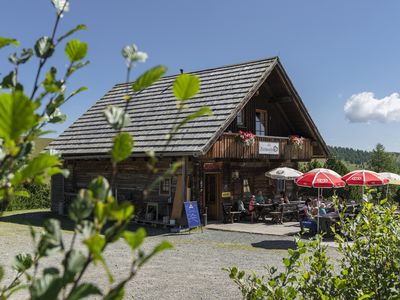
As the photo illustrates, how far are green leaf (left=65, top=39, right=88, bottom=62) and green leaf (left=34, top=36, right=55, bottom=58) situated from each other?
7 centimetres

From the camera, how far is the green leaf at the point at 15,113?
81cm

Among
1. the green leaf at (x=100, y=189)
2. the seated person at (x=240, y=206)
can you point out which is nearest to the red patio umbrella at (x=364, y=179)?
the seated person at (x=240, y=206)

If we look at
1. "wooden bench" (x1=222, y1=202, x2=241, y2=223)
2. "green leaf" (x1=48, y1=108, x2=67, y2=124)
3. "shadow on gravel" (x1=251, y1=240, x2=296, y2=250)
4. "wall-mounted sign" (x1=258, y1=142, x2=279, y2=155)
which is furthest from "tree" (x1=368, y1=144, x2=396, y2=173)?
"green leaf" (x1=48, y1=108, x2=67, y2=124)

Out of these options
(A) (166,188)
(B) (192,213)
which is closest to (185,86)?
(B) (192,213)

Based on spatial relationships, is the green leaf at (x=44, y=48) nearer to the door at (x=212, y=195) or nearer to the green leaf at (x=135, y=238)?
the green leaf at (x=135, y=238)

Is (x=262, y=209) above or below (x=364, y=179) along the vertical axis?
below

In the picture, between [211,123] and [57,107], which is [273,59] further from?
[57,107]

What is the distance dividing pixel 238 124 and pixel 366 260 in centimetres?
1677

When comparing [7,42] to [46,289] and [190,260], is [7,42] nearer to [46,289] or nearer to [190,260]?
[46,289]

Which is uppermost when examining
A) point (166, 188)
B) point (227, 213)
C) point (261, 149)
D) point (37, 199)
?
point (261, 149)

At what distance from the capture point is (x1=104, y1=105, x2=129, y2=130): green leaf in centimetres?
98

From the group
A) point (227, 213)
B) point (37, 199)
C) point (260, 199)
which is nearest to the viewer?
point (227, 213)

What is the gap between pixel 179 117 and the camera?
15742 mm

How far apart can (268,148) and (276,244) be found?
683 centimetres
